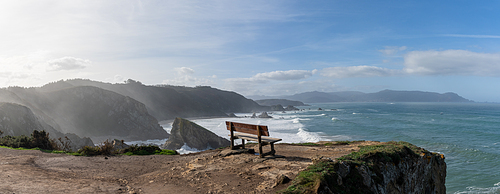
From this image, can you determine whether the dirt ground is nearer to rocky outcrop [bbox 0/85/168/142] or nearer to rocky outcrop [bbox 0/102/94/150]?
rocky outcrop [bbox 0/102/94/150]

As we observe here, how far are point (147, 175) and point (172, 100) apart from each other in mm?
99575

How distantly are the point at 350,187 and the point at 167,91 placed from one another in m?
110

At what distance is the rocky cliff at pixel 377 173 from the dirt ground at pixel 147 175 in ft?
1.99

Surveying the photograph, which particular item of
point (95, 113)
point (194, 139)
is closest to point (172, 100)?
point (95, 113)

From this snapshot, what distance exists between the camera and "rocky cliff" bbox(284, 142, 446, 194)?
186 inches

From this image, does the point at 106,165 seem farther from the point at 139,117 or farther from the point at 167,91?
the point at 167,91

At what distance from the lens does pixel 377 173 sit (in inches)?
250

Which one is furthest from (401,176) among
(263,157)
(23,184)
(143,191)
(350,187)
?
(23,184)

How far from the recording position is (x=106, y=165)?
28.0 feet

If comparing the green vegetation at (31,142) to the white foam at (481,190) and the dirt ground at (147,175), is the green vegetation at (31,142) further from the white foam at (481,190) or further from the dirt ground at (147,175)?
the white foam at (481,190)

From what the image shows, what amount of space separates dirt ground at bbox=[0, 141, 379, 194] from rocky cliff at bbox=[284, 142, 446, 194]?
23.8 inches

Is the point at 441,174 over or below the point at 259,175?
below

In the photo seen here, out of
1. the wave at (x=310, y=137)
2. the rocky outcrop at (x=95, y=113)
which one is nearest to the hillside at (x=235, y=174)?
the wave at (x=310, y=137)

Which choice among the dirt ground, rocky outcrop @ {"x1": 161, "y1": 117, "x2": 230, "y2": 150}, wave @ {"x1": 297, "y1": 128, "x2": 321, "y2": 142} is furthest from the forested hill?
the dirt ground
